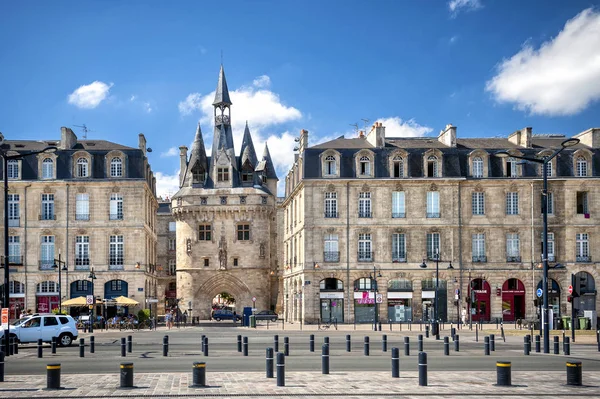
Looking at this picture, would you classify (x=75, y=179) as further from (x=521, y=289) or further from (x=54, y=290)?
(x=521, y=289)

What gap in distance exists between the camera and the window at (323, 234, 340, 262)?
55.0 m

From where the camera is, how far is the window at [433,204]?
54.9m

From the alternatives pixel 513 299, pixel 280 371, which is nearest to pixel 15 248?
pixel 513 299

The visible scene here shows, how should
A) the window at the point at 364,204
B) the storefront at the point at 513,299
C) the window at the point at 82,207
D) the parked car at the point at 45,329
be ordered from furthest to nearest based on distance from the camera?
the window at the point at 82,207
the window at the point at 364,204
the storefront at the point at 513,299
the parked car at the point at 45,329

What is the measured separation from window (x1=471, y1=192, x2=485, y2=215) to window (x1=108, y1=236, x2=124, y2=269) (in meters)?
24.4

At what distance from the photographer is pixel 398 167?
55312 mm

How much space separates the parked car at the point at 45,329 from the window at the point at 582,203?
1428 inches

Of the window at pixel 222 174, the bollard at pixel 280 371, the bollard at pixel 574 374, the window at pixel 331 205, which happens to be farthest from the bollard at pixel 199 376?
the window at pixel 222 174

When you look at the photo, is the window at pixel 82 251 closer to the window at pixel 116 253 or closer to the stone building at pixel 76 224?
the stone building at pixel 76 224

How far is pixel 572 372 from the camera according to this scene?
17.4m

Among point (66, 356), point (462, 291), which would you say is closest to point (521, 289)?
point (462, 291)

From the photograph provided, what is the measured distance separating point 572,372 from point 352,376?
5.10m

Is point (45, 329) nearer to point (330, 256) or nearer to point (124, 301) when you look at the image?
point (124, 301)

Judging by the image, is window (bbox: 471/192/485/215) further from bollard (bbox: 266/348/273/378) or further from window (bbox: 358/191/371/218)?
bollard (bbox: 266/348/273/378)
